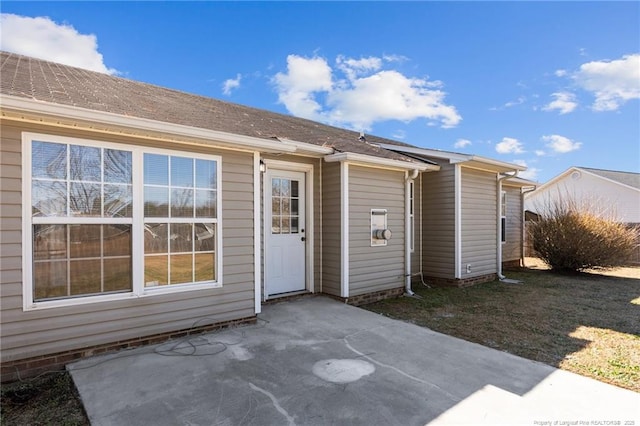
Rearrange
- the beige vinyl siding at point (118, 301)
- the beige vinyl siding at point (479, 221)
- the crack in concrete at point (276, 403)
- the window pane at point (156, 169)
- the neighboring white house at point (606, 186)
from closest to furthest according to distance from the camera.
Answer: the crack in concrete at point (276, 403) → the beige vinyl siding at point (118, 301) → the window pane at point (156, 169) → the beige vinyl siding at point (479, 221) → the neighboring white house at point (606, 186)

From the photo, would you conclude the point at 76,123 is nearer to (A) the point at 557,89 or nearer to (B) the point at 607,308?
(B) the point at 607,308

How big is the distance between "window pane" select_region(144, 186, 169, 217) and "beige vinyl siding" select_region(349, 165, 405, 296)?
3150mm

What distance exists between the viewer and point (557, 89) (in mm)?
14070

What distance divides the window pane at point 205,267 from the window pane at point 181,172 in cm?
94

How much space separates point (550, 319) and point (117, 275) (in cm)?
621

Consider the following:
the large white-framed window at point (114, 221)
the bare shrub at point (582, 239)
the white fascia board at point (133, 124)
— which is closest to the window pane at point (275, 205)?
the white fascia board at point (133, 124)

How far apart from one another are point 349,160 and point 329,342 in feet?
10.3

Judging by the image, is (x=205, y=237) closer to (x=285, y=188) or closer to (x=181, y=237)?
(x=181, y=237)

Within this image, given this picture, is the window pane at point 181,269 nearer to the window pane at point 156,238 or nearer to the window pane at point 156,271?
Result: the window pane at point 156,271

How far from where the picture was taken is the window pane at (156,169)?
13.1 ft

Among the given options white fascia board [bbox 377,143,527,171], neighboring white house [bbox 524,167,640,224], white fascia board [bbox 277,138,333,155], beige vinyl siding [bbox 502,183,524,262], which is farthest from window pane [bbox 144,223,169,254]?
neighboring white house [bbox 524,167,640,224]

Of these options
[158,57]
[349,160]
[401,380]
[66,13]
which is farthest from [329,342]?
[158,57]

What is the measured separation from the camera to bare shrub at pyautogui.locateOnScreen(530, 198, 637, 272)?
9789 millimetres

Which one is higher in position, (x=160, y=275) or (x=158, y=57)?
(x=158, y=57)
